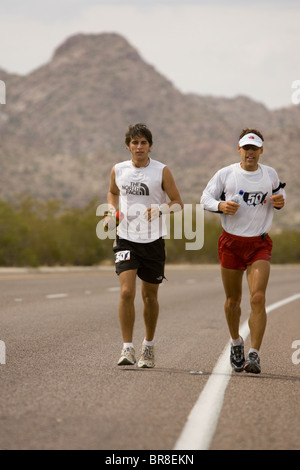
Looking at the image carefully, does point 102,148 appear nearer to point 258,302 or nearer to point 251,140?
point 251,140

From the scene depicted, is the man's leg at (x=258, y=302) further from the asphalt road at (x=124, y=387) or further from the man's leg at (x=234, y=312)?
the asphalt road at (x=124, y=387)

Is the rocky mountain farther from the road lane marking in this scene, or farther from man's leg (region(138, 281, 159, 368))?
man's leg (region(138, 281, 159, 368))

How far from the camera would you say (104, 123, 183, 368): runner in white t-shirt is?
8383 millimetres

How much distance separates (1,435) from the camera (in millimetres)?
5234

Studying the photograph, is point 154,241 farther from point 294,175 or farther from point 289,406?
point 294,175

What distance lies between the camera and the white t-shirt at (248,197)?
325 inches

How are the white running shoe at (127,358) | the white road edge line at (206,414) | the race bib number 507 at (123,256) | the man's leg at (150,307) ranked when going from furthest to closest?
the man's leg at (150,307)
the race bib number 507 at (123,256)
the white running shoe at (127,358)
the white road edge line at (206,414)

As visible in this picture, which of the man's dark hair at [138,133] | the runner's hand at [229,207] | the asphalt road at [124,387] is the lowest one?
the asphalt road at [124,387]

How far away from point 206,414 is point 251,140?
3.22 metres

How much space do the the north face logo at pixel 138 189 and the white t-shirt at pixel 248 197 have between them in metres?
0.61

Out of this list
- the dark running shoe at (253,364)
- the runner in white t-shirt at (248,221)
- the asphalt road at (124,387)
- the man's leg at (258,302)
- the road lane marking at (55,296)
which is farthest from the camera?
the road lane marking at (55,296)

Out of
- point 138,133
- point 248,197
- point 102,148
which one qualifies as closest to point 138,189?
point 138,133

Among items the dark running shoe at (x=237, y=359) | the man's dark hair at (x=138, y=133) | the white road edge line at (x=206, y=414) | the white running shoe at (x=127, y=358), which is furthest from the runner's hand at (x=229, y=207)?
the white running shoe at (x=127, y=358)

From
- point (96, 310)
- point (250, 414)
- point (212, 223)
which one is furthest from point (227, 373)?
point (212, 223)
